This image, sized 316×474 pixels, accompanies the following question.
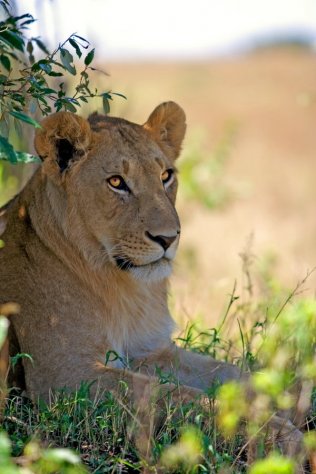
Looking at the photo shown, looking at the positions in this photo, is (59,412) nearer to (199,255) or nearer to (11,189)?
(11,189)

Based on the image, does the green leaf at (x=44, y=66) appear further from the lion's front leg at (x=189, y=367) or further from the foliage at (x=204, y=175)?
the foliage at (x=204, y=175)

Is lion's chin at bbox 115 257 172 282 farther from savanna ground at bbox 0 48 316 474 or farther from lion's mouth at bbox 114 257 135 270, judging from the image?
savanna ground at bbox 0 48 316 474

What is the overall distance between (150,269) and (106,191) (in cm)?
45

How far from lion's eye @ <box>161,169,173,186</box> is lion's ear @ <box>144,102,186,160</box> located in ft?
0.63

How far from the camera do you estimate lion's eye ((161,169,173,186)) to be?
4.77m

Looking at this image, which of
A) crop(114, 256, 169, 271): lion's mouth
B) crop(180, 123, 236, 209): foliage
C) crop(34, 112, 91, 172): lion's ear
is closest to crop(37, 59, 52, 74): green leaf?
crop(34, 112, 91, 172): lion's ear

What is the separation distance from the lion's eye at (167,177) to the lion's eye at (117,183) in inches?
10.0

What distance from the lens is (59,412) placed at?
4.04 m

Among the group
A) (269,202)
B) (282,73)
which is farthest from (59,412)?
(282,73)

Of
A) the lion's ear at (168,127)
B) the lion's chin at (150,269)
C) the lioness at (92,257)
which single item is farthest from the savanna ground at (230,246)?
the lion's ear at (168,127)

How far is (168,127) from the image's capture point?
5.18 metres

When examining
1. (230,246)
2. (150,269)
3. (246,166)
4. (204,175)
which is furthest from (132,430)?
(246,166)

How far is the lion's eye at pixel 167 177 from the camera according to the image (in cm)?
477

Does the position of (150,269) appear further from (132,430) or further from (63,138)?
(132,430)
